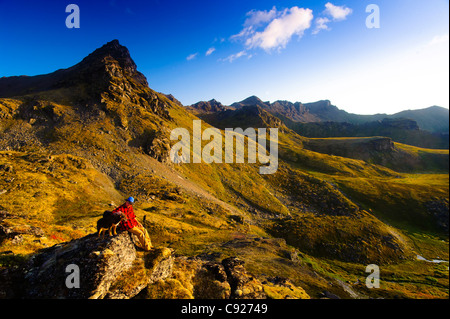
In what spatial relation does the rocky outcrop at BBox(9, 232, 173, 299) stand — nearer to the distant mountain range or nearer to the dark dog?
the distant mountain range

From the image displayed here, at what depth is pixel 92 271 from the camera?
34.7ft

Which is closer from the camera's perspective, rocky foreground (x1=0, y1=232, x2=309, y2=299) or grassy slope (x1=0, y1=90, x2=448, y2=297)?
rocky foreground (x1=0, y1=232, x2=309, y2=299)

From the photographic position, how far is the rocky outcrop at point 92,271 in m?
10.3

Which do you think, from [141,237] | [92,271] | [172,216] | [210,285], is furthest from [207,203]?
[92,271]

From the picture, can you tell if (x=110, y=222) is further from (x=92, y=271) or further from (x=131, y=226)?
(x=92, y=271)

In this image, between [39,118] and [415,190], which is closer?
[39,118]

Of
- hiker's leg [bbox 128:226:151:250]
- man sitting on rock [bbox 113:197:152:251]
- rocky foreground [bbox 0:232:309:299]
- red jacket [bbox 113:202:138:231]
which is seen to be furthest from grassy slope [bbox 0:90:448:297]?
hiker's leg [bbox 128:226:151:250]

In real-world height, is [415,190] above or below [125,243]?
below

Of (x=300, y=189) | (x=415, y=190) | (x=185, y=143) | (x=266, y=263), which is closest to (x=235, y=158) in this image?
(x=185, y=143)

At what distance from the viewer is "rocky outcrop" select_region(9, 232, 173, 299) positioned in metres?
10.3

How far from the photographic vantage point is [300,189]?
93500 mm

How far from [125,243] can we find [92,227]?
2204 centimetres

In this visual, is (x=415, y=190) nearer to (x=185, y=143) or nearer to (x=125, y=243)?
(x=185, y=143)

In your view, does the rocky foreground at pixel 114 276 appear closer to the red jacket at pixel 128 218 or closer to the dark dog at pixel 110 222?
Answer: the red jacket at pixel 128 218
